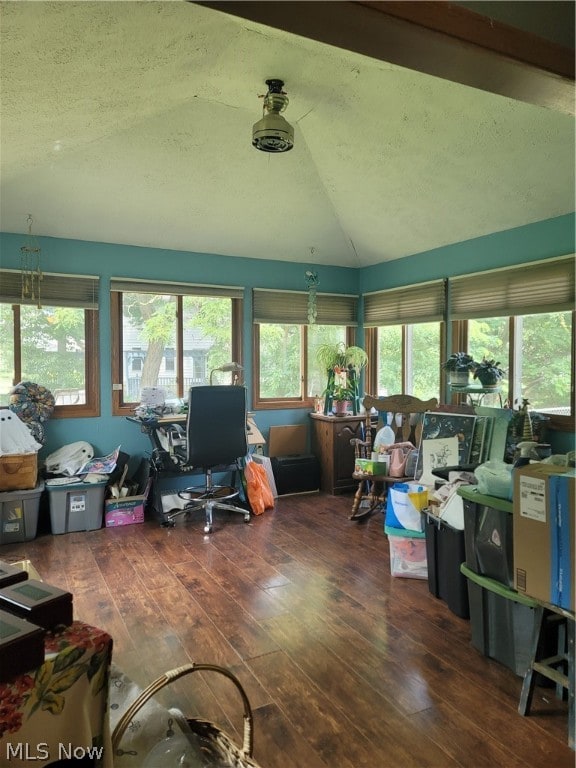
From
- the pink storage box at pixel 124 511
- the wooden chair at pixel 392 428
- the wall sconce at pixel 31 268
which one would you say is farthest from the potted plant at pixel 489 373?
the wall sconce at pixel 31 268

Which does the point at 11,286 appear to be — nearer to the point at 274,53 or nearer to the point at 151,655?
the point at 274,53

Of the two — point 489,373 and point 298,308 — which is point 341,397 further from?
point 489,373

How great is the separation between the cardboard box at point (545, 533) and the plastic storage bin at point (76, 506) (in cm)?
328

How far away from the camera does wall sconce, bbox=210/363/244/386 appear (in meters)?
4.87

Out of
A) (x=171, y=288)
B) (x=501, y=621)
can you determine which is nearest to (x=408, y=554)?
(x=501, y=621)

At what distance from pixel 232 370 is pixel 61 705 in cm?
423

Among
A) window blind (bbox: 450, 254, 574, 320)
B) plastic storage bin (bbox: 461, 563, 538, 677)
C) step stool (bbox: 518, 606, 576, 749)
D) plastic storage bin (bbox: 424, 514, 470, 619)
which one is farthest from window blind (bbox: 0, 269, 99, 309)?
step stool (bbox: 518, 606, 576, 749)

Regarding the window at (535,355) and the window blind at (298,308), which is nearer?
the window at (535,355)

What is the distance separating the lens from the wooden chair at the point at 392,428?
4.11m

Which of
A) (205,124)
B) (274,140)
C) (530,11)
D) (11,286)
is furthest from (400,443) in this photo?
(11,286)

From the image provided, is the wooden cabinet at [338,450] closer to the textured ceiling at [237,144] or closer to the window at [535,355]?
the window at [535,355]

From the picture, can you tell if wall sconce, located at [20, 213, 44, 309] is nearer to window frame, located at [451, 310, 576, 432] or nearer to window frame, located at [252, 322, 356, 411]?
window frame, located at [252, 322, 356, 411]

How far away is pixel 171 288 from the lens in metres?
4.80

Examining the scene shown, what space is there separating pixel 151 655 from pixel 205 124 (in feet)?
10.4
